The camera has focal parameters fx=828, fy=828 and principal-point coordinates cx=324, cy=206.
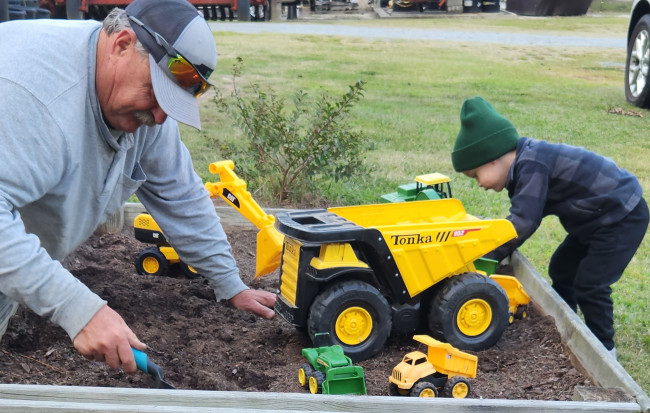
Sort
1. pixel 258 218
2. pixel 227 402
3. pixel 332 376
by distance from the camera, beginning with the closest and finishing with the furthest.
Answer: pixel 227 402 < pixel 332 376 < pixel 258 218

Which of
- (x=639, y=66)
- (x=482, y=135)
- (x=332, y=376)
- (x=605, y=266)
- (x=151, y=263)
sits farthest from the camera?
(x=639, y=66)

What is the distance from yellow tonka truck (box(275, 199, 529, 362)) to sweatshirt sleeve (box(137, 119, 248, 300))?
248 mm

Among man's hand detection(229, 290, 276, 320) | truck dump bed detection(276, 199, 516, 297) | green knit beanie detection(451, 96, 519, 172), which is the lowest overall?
A: man's hand detection(229, 290, 276, 320)

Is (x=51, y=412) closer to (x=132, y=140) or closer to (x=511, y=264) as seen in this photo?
(x=132, y=140)

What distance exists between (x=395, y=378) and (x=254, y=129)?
9.24 ft

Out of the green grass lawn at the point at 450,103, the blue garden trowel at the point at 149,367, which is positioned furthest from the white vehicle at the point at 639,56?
the blue garden trowel at the point at 149,367

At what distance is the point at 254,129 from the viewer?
5.34 metres

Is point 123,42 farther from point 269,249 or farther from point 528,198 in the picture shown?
point 528,198

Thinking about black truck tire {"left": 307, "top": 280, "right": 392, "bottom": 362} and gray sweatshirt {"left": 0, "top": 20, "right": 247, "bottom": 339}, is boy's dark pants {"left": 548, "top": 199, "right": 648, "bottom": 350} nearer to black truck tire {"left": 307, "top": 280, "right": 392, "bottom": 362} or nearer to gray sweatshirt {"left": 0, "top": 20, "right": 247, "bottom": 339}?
black truck tire {"left": 307, "top": 280, "right": 392, "bottom": 362}

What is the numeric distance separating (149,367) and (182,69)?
0.93 meters

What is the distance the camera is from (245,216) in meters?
3.97

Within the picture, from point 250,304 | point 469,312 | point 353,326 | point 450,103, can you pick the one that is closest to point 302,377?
point 353,326

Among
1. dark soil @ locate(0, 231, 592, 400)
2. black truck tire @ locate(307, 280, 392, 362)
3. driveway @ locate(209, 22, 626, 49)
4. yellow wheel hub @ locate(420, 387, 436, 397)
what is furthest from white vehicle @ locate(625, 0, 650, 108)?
driveway @ locate(209, 22, 626, 49)

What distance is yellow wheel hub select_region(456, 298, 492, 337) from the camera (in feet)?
11.1
